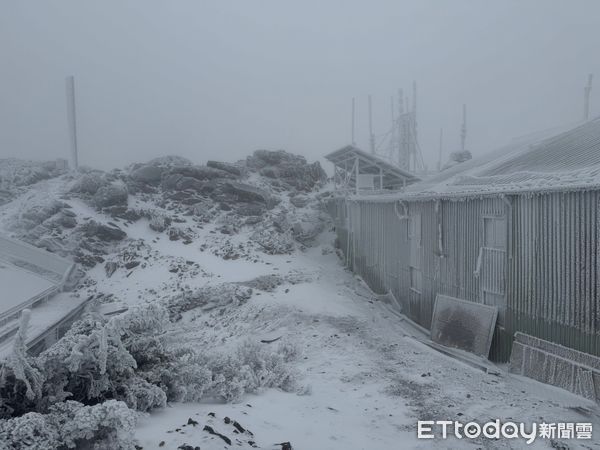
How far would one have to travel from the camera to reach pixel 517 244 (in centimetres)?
916

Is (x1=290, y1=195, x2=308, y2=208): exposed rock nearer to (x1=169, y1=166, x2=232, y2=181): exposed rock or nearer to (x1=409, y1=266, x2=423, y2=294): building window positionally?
(x1=169, y1=166, x2=232, y2=181): exposed rock

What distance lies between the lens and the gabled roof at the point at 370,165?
19531mm

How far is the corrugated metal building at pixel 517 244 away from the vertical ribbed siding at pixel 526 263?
0.02 meters

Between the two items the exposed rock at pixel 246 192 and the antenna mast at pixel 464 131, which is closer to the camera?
the exposed rock at pixel 246 192

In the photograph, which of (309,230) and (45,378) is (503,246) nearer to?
(45,378)

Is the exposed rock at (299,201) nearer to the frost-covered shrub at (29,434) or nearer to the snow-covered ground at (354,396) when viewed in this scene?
the snow-covered ground at (354,396)

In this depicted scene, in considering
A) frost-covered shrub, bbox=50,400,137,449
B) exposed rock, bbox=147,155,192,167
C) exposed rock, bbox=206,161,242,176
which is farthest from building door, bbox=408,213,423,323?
exposed rock, bbox=147,155,192,167

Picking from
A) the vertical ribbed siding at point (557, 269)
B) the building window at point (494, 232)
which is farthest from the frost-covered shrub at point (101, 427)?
the building window at point (494, 232)

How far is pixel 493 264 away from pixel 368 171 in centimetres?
1234

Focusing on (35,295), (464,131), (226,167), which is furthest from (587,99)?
(35,295)

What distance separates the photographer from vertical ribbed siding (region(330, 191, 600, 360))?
7.71 metres

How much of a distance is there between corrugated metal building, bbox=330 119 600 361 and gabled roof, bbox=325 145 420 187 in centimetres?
489

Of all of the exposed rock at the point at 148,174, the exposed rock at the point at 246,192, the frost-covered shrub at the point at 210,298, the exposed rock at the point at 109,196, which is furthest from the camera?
the exposed rock at the point at 148,174

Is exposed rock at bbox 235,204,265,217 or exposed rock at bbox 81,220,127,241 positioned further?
exposed rock at bbox 235,204,265,217
